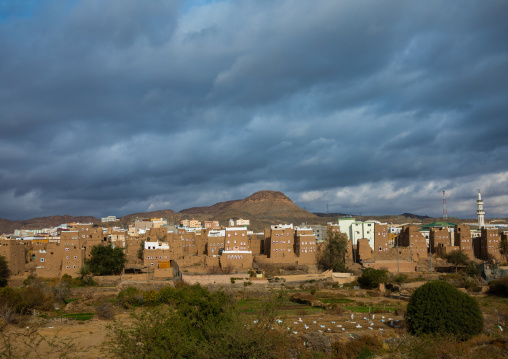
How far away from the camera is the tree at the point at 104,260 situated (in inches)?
2120

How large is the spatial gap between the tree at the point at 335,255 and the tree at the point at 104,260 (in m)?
27.8

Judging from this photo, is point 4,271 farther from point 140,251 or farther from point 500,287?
point 500,287

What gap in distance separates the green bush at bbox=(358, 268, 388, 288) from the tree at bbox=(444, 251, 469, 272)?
1315 centimetres

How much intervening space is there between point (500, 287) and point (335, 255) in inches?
827

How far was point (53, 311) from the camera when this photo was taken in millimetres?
41031

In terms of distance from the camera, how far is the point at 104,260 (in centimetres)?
5419

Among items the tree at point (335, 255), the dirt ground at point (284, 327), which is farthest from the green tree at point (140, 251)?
the tree at point (335, 255)

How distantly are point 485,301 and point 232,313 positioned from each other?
34.4 metres

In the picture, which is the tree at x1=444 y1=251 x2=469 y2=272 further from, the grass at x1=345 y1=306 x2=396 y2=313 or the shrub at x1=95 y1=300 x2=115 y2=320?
the shrub at x1=95 y1=300 x2=115 y2=320

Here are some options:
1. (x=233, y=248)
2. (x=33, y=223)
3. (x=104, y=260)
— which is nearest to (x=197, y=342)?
(x=104, y=260)

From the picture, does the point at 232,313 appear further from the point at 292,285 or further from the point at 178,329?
the point at 292,285

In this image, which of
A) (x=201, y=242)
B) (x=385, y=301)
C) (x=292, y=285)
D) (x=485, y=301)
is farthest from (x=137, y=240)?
(x=485, y=301)

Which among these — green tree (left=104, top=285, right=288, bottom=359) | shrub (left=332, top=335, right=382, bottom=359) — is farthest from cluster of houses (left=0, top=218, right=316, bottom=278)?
green tree (left=104, top=285, right=288, bottom=359)

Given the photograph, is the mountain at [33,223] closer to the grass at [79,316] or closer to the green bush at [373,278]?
the grass at [79,316]
